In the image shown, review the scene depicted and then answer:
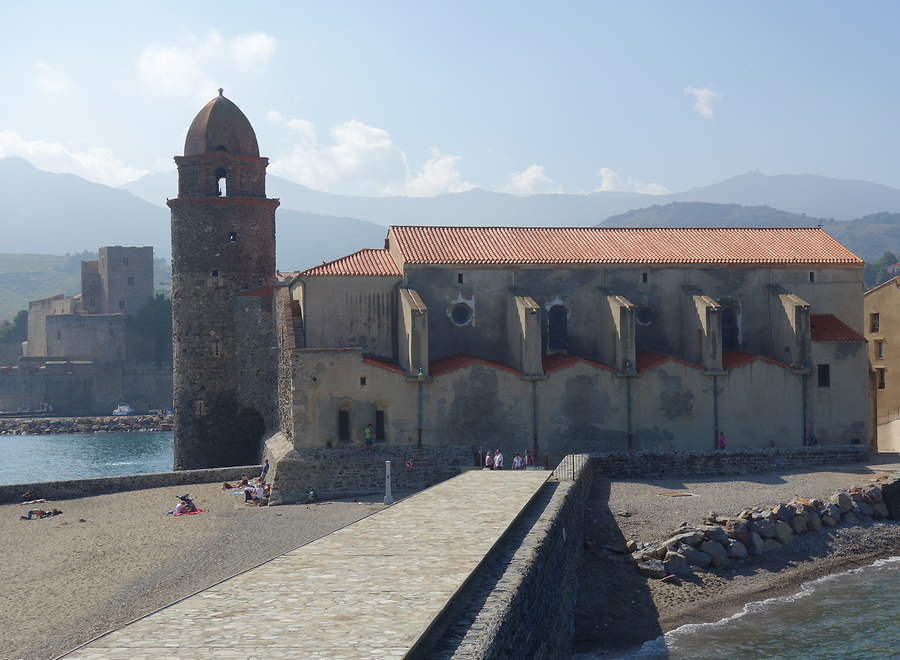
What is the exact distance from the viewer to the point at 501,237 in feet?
117

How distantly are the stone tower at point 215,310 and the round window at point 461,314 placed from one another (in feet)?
29.7

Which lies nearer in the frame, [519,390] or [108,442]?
[519,390]

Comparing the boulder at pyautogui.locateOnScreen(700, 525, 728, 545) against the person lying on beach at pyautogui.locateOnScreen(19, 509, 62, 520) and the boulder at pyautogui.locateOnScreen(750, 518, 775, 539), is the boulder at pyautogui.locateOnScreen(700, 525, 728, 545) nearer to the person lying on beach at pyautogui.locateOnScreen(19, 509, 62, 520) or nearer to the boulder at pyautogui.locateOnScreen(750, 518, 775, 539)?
the boulder at pyautogui.locateOnScreen(750, 518, 775, 539)

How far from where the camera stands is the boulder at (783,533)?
968 inches

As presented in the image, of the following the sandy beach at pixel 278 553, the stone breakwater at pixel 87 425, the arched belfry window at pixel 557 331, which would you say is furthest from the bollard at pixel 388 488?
the stone breakwater at pixel 87 425

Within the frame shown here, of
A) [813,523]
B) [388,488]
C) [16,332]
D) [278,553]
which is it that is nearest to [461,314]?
[388,488]

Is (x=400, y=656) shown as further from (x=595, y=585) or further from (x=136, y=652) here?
(x=595, y=585)

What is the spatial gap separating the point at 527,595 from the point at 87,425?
7268 centimetres

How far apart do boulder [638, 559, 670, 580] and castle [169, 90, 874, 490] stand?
930 cm

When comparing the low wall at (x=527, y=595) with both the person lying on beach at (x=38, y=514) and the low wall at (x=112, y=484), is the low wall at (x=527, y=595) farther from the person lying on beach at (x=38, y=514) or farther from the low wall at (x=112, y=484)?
the person lying on beach at (x=38, y=514)

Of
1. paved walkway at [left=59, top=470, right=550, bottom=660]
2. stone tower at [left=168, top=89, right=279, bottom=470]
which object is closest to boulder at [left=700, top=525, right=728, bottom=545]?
paved walkway at [left=59, top=470, right=550, bottom=660]

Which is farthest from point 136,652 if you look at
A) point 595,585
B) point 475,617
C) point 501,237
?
point 501,237

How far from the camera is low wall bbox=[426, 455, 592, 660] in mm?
10578

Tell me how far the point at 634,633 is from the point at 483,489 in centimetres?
470
